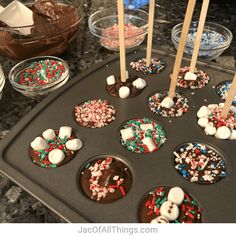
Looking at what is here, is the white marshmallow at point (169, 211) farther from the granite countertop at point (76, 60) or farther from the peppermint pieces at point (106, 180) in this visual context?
the granite countertop at point (76, 60)

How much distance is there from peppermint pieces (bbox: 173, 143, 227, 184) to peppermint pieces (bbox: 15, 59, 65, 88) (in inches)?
24.4

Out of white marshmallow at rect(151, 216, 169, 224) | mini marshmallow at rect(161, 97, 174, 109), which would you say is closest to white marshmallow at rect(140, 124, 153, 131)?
mini marshmallow at rect(161, 97, 174, 109)

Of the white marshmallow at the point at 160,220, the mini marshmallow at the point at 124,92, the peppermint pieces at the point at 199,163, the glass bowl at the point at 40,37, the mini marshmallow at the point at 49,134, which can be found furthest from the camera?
the glass bowl at the point at 40,37

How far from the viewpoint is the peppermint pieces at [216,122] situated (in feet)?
3.26

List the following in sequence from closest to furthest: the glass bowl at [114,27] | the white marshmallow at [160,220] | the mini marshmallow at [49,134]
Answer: the white marshmallow at [160,220] < the mini marshmallow at [49,134] < the glass bowl at [114,27]

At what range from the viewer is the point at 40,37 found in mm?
1283

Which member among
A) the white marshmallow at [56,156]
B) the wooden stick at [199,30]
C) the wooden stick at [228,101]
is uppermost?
the wooden stick at [199,30]

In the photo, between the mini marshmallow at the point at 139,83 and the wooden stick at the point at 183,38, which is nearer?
the wooden stick at the point at 183,38

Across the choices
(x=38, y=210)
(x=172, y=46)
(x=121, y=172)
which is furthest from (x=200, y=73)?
(x=38, y=210)

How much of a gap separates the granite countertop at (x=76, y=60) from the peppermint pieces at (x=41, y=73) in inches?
2.8

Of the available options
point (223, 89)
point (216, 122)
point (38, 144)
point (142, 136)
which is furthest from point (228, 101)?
point (38, 144)

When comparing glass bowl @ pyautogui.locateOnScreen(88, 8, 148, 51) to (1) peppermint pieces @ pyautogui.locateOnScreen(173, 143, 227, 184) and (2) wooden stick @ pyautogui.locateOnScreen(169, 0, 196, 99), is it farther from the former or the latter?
(1) peppermint pieces @ pyautogui.locateOnScreen(173, 143, 227, 184)

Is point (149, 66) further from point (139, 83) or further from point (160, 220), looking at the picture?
point (160, 220)

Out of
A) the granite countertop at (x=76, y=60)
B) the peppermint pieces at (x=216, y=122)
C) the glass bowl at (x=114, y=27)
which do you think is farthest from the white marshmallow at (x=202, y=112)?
the glass bowl at (x=114, y=27)
